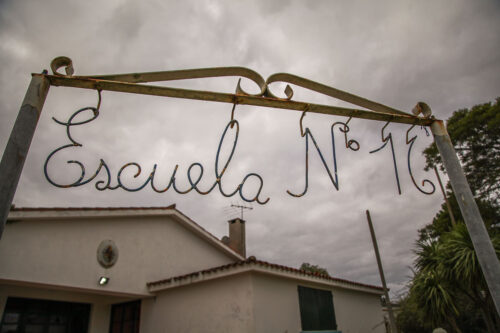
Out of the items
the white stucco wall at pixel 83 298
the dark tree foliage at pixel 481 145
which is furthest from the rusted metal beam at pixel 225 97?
the dark tree foliage at pixel 481 145

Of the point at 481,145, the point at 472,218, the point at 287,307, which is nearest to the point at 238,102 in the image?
the point at 472,218

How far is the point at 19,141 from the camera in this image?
2316 mm

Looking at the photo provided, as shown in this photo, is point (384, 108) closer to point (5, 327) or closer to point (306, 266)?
point (5, 327)

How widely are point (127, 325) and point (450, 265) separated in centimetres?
969

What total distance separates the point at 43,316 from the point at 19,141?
9.23 m

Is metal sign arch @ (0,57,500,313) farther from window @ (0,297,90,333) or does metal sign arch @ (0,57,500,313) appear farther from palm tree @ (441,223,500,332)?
window @ (0,297,90,333)

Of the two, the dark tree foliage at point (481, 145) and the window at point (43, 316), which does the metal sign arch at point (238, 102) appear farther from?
the dark tree foliage at point (481, 145)

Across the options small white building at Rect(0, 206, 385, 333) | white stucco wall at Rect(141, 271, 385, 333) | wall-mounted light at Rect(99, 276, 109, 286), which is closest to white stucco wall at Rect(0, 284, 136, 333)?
small white building at Rect(0, 206, 385, 333)

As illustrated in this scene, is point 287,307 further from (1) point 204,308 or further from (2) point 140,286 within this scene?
(2) point 140,286

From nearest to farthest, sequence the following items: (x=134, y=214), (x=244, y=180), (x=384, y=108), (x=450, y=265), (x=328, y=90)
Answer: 1. (x=244, y=180)
2. (x=328, y=90)
3. (x=384, y=108)
4. (x=450, y=265)
5. (x=134, y=214)

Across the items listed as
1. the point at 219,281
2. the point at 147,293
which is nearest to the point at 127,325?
the point at 147,293

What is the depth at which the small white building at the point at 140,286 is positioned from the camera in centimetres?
755

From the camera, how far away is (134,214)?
10.2 m

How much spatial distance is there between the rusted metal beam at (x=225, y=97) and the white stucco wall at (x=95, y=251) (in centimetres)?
691
